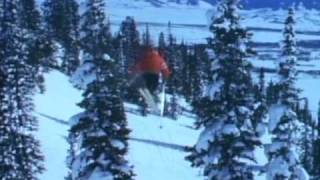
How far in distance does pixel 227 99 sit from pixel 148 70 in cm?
737

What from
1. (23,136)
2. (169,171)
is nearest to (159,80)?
(23,136)

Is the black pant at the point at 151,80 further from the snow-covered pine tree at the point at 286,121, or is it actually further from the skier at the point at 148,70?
the snow-covered pine tree at the point at 286,121

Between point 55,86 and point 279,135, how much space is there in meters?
63.8

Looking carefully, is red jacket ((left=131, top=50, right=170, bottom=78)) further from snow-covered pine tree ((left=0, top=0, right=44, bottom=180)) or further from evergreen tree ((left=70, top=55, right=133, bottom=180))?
snow-covered pine tree ((left=0, top=0, right=44, bottom=180))

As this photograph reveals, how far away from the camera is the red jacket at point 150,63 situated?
17766 mm

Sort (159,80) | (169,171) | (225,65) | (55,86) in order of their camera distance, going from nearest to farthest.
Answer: (159,80), (225,65), (169,171), (55,86)

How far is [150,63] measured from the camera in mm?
17766

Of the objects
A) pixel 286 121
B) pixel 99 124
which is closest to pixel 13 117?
pixel 286 121

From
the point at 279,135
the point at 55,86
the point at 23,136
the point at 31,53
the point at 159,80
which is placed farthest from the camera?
the point at 55,86

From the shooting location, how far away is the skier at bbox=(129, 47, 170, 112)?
17828mm

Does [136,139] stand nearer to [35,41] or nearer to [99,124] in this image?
[35,41]

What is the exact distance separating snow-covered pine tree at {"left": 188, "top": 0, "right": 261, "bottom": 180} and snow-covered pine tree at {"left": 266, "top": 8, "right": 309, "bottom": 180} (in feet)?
27.7

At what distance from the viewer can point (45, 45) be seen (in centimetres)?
9638

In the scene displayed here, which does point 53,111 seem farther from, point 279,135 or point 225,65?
point 225,65
